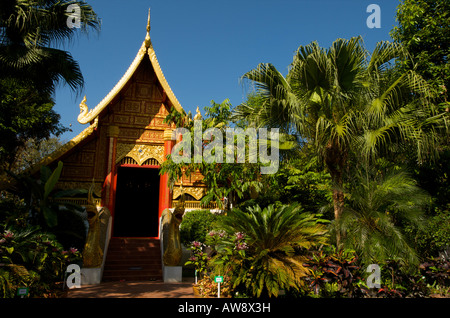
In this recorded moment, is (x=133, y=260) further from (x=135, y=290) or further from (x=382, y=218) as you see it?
(x=382, y=218)

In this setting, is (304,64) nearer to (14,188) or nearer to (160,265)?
(160,265)

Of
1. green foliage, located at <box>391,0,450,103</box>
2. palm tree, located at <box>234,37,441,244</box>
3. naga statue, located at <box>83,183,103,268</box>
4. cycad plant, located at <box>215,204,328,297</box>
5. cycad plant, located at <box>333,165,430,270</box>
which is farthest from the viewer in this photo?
→ green foliage, located at <box>391,0,450,103</box>

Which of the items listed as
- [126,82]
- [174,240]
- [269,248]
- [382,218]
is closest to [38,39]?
[126,82]

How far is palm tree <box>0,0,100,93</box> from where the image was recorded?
7.72 metres

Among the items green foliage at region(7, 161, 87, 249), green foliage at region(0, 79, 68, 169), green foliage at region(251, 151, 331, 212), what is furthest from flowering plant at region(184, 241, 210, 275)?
green foliage at region(0, 79, 68, 169)

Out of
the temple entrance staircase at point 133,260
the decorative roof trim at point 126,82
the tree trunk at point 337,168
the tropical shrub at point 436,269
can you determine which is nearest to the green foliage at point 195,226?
the temple entrance staircase at point 133,260

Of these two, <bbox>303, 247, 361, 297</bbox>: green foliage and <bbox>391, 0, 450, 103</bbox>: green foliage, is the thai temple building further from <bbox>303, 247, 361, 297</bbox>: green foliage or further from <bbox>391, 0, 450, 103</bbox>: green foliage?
<bbox>391, 0, 450, 103</bbox>: green foliage

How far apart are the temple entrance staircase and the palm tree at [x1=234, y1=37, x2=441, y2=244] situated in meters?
A: 4.63

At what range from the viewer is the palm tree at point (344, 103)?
7.04 m

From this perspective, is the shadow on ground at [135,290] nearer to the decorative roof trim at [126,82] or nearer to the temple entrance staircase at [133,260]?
the temple entrance staircase at [133,260]
